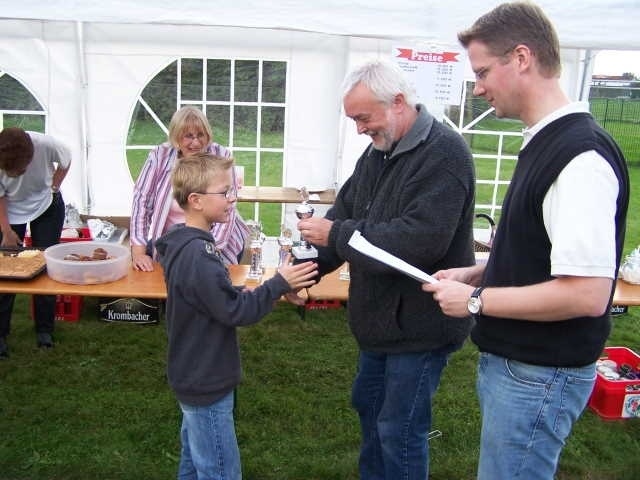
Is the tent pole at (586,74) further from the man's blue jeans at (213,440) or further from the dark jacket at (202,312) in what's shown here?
the man's blue jeans at (213,440)

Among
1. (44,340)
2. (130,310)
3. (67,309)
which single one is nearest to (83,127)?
(67,309)

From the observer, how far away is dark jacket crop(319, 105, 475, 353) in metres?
1.81

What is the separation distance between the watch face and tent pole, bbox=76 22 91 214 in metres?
4.58

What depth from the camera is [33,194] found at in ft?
12.8

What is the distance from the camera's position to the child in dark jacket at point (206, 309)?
1894 mm

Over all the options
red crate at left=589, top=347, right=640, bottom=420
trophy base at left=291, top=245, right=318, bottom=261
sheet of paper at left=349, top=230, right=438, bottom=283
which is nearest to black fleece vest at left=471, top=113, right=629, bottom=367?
sheet of paper at left=349, top=230, right=438, bottom=283

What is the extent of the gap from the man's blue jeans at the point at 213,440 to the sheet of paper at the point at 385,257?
2.34 ft

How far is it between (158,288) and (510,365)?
5.85 feet

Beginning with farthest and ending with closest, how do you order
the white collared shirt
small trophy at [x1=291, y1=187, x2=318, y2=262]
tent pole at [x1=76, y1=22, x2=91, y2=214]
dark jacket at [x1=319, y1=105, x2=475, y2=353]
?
tent pole at [x1=76, y1=22, x2=91, y2=214] → small trophy at [x1=291, y1=187, x2=318, y2=262] → dark jacket at [x1=319, y1=105, x2=475, y2=353] → the white collared shirt

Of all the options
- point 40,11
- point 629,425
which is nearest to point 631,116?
point 629,425

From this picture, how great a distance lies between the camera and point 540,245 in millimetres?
1404

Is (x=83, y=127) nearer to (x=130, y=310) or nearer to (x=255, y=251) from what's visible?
(x=130, y=310)

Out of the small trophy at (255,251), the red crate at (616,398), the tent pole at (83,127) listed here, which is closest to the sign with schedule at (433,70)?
the small trophy at (255,251)

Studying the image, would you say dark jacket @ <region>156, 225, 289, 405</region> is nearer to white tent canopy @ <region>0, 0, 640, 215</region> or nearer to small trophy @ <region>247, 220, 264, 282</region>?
small trophy @ <region>247, 220, 264, 282</region>
